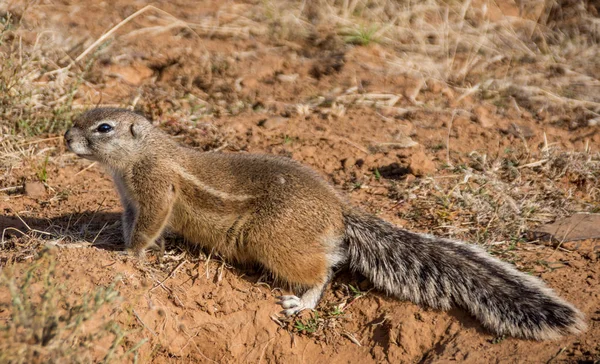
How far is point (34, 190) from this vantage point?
539cm

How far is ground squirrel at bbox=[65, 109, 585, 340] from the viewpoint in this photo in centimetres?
388

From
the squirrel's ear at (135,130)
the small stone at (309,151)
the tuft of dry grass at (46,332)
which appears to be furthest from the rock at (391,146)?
the tuft of dry grass at (46,332)

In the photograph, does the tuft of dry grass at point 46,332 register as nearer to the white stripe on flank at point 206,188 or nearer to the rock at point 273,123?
the white stripe on flank at point 206,188

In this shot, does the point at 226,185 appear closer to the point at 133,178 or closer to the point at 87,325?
the point at 133,178

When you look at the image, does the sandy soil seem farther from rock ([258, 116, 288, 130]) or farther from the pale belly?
the pale belly

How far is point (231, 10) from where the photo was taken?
8.43 meters

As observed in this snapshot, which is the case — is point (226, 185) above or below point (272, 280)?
above

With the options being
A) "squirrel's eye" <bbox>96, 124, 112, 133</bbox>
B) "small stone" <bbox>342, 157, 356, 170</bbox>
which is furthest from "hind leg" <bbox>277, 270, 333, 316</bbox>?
"squirrel's eye" <bbox>96, 124, 112, 133</bbox>

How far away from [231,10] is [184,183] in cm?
444

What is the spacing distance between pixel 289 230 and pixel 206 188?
647 millimetres

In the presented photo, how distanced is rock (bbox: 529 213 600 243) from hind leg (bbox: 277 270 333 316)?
4.95 ft

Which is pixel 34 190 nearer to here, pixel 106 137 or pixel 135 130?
pixel 106 137

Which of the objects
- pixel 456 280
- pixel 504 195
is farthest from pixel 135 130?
pixel 504 195

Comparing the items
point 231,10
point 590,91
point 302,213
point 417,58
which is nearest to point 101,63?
point 231,10
